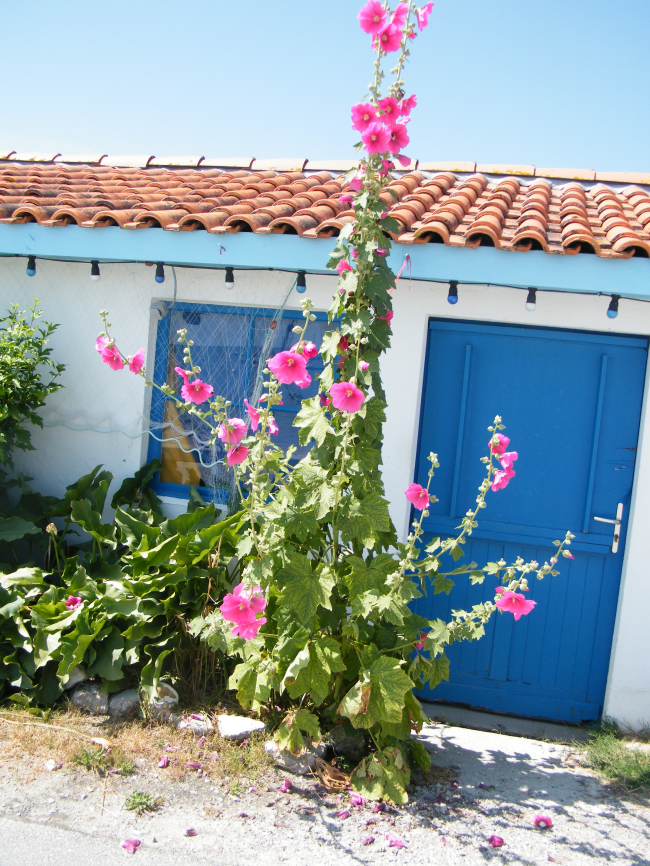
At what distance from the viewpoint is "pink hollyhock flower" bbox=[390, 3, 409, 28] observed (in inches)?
102

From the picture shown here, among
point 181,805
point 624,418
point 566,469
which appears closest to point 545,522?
point 566,469

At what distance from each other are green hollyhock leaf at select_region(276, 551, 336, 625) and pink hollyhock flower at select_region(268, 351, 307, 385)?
2.40ft

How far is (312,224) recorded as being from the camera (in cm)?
379

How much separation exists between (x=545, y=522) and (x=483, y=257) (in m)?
1.57

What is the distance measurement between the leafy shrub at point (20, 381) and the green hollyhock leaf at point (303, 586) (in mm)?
2121

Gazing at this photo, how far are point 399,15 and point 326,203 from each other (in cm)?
171

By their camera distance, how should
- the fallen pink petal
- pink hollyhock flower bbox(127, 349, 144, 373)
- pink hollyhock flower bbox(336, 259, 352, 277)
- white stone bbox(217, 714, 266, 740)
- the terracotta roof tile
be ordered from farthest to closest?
the terracotta roof tile < white stone bbox(217, 714, 266, 740) < pink hollyhock flower bbox(127, 349, 144, 373) < pink hollyhock flower bbox(336, 259, 352, 277) < the fallen pink petal

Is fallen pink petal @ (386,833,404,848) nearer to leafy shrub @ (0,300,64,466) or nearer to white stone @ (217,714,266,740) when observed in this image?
white stone @ (217,714,266,740)

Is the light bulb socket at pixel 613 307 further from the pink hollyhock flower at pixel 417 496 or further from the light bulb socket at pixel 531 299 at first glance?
the pink hollyhock flower at pixel 417 496

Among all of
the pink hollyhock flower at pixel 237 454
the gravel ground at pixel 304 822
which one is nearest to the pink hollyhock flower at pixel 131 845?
the gravel ground at pixel 304 822

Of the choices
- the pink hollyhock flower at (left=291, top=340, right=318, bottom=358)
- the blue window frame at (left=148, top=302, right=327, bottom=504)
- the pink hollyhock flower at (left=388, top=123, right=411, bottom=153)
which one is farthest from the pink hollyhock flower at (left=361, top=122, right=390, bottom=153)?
the blue window frame at (left=148, top=302, right=327, bottom=504)

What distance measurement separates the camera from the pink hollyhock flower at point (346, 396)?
2660mm

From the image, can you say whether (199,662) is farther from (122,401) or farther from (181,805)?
(122,401)

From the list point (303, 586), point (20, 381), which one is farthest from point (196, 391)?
point (20, 381)
